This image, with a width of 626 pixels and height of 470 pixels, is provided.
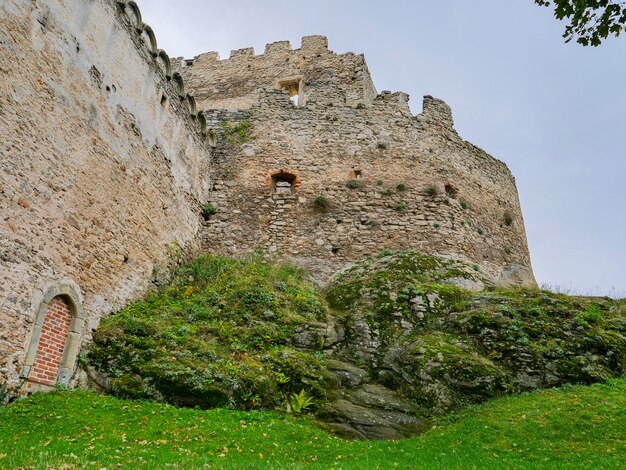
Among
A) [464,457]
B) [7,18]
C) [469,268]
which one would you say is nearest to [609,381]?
[464,457]

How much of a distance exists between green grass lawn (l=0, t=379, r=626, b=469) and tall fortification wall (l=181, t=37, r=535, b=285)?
6.90 meters

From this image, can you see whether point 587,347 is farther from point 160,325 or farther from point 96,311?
point 96,311

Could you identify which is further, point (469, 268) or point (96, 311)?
point (469, 268)

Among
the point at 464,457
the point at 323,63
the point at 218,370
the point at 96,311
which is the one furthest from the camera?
the point at 323,63

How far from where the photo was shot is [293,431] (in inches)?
280

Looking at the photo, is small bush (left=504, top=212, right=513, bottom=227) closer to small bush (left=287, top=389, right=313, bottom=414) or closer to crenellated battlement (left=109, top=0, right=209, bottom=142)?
crenellated battlement (left=109, top=0, right=209, bottom=142)

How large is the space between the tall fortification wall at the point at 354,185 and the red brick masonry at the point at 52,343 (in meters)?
6.39

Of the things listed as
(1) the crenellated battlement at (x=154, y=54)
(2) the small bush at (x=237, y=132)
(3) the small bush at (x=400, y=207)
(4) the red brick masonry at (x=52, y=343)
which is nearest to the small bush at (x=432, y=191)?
(3) the small bush at (x=400, y=207)

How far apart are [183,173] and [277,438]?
876cm

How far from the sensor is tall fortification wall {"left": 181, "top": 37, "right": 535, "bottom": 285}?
1468 cm

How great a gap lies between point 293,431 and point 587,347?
6.05 meters

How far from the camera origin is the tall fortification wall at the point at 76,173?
767 centimetres

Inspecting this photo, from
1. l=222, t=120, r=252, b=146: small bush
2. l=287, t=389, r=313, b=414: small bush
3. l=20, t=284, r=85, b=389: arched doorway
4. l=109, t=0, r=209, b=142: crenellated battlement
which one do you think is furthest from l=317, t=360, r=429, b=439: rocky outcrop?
l=222, t=120, r=252, b=146: small bush

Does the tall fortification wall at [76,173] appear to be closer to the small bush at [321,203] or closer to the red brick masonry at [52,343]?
the red brick masonry at [52,343]
